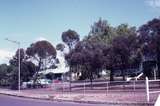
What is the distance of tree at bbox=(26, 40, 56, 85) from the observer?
84.3 m

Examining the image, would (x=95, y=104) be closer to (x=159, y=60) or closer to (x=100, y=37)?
(x=159, y=60)

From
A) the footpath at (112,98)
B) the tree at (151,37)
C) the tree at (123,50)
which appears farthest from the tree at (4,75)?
the footpath at (112,98)

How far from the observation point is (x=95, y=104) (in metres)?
26.0

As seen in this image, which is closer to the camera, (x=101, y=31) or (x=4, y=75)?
(x=101, y=31)

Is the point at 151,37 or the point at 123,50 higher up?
the point at 151,37

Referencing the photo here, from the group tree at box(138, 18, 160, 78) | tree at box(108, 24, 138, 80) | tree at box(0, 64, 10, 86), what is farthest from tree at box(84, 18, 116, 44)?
tree at box(0, 64, 10, 86)

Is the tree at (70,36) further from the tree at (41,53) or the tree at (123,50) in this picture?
the tree at (123,50)

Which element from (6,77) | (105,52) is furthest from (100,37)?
(6,77)

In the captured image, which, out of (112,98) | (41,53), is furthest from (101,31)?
(112,98)

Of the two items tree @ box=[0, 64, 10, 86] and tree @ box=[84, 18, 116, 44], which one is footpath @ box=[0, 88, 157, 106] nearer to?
tree @ box=[84, 18, 116, 44]

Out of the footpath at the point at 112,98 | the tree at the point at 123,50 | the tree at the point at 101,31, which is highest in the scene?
the tree at the point at 101,31

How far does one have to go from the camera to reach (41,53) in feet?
277

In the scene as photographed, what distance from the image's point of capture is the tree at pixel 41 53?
84312 millimetres

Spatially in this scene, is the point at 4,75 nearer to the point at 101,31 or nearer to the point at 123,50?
the point at 101,31
